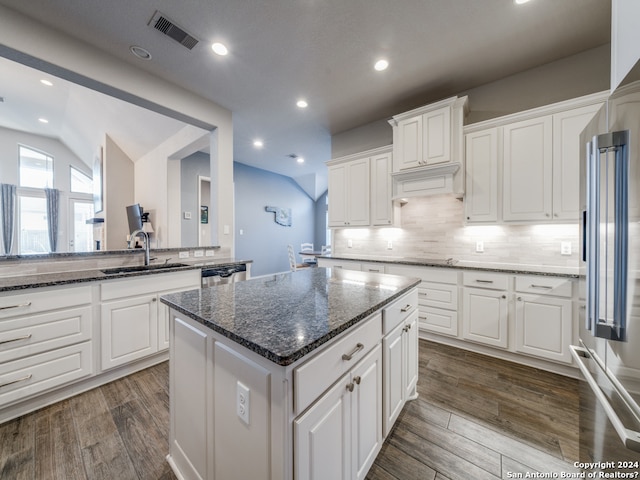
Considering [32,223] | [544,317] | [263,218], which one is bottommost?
[544,317]

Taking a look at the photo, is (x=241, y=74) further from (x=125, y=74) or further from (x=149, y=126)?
(x=149, y=126)

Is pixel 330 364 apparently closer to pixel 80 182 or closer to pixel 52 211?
pixel 52 211

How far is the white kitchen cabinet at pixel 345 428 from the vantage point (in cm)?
77

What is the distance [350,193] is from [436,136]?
1.37 meters

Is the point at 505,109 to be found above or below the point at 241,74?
below

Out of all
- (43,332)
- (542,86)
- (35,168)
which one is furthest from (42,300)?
(35,168)

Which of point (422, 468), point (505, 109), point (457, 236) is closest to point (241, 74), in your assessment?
point (505, 109)

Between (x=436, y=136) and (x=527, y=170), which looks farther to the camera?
(x=436, y=136)

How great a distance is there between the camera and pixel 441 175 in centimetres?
278

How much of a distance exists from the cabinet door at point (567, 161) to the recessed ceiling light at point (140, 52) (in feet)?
12.8

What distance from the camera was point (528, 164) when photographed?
93.3 inches

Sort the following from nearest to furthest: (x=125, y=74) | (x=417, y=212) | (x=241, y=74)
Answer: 1. (x=125, y=74)
2. (x=241, y=74)
3. (x=417, y=212)

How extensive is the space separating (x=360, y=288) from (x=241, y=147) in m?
4.37

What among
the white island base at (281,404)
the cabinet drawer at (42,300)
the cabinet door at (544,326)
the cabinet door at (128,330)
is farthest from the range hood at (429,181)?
the cabinet drawer at (42,300)
